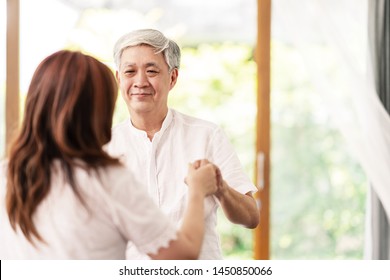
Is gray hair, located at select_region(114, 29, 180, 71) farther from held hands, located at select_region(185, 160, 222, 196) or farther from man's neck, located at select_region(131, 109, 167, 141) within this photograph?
held hands, located at select_region(185, 160, 222, 196)

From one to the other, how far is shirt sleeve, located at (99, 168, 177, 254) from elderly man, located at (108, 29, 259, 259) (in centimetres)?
21

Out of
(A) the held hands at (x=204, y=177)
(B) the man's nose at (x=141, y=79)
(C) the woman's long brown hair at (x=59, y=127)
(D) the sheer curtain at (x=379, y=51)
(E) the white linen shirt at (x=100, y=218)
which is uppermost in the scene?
(D) the sheer curtain at (x=379, y=51)

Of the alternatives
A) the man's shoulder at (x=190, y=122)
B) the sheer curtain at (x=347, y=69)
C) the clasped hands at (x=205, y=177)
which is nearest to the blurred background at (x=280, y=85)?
the sheer curtain at (x=347, y=69)

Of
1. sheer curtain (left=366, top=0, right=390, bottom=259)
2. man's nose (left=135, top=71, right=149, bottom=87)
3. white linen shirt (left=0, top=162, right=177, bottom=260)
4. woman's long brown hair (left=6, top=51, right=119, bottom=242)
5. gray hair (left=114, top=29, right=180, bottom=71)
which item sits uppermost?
sheer curtain (left=366, top=0, right=390, bottom=259)

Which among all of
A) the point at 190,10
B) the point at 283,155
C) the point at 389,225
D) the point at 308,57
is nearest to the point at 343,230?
the point at 389,225

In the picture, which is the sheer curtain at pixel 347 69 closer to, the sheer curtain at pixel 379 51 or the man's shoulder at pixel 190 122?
the sheer curtain at pixel 379 51

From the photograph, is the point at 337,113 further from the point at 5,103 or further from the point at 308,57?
the point at 5,103

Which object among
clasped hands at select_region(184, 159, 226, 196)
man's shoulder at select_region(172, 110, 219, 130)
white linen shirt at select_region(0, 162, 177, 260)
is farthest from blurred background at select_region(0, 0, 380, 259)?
white linen shirt at select_region(0, 162, 177, 260)

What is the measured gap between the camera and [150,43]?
1.22 m

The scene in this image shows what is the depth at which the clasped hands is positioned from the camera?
3.63ft

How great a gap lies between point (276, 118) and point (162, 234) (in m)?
1.19

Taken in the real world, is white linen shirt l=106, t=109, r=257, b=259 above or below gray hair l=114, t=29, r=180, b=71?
below

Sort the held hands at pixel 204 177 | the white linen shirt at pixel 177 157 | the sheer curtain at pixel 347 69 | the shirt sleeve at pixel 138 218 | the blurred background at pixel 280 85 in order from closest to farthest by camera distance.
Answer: the shirt sleeve at pixel 138 218 < the held hands at pixel 204 177 < the white linen shirt at pixel 177 157 < the blurred background at pixel 280 85 < the sheer curtain at pixel 347 69

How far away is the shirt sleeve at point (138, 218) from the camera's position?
0.97 metres
